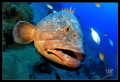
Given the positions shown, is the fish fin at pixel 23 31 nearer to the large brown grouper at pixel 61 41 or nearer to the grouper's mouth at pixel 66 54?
the large brown grouper at pixel 61 41

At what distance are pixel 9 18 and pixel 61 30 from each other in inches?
181

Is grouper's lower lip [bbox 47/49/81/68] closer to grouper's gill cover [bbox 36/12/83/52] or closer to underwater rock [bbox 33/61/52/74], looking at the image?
grouper's gill cover [bbox 36/12/83/52]

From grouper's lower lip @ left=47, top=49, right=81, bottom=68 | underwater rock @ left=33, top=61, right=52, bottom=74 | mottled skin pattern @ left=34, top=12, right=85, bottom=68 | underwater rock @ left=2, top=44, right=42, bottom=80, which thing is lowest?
underwater rock @ left=33, top=61, right=52, bottom=74

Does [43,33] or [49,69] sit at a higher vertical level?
[43,33]

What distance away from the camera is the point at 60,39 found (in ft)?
8.14

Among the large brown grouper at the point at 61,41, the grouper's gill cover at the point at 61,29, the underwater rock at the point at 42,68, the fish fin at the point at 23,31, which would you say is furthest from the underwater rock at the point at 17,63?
the grouper's gill cover at the point at 61,29

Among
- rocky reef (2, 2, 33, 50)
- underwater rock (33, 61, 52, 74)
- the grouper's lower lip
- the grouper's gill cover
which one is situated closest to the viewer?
the grouper's lower lip

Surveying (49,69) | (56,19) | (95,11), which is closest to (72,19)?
(56,19)

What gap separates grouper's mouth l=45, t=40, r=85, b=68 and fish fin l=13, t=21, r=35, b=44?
115 centimetres

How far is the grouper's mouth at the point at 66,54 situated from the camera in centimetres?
218

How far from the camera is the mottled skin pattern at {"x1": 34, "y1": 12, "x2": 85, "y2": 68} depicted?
2.25 meters

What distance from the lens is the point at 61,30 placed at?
263 cm

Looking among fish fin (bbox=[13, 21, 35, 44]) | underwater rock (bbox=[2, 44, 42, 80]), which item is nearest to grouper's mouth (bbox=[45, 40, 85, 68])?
fish fin (bbox=[13, 21, 35, 44])

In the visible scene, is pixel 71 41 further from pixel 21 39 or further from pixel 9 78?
pixel 9 78
